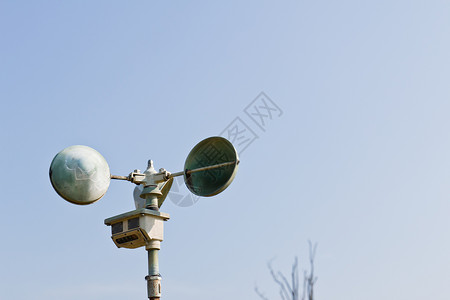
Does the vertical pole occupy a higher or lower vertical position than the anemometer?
lower

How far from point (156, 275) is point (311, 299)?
551cm

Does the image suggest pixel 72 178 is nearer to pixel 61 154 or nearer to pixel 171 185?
pixel 61 154

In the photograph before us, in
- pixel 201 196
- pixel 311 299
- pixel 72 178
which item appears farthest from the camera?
pixel 201 196

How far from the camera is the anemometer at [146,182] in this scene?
10641 mm

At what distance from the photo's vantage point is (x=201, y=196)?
11391mm

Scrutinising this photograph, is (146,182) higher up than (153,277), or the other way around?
(146,182)

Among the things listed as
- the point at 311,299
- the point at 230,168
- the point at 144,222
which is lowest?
the point at 311,299

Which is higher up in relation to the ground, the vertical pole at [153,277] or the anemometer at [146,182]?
the anemometer at [146,182]

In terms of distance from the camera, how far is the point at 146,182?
11375 millimetres

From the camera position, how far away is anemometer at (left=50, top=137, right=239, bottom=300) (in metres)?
10.6

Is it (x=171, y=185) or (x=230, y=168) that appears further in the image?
(x=171, y=185)

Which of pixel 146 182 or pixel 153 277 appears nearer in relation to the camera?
pixel 153 277

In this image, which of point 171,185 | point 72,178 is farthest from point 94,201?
point 171,185

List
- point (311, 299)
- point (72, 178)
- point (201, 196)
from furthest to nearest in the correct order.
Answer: point (201, 196), point (72, 178), point (311, 299)
